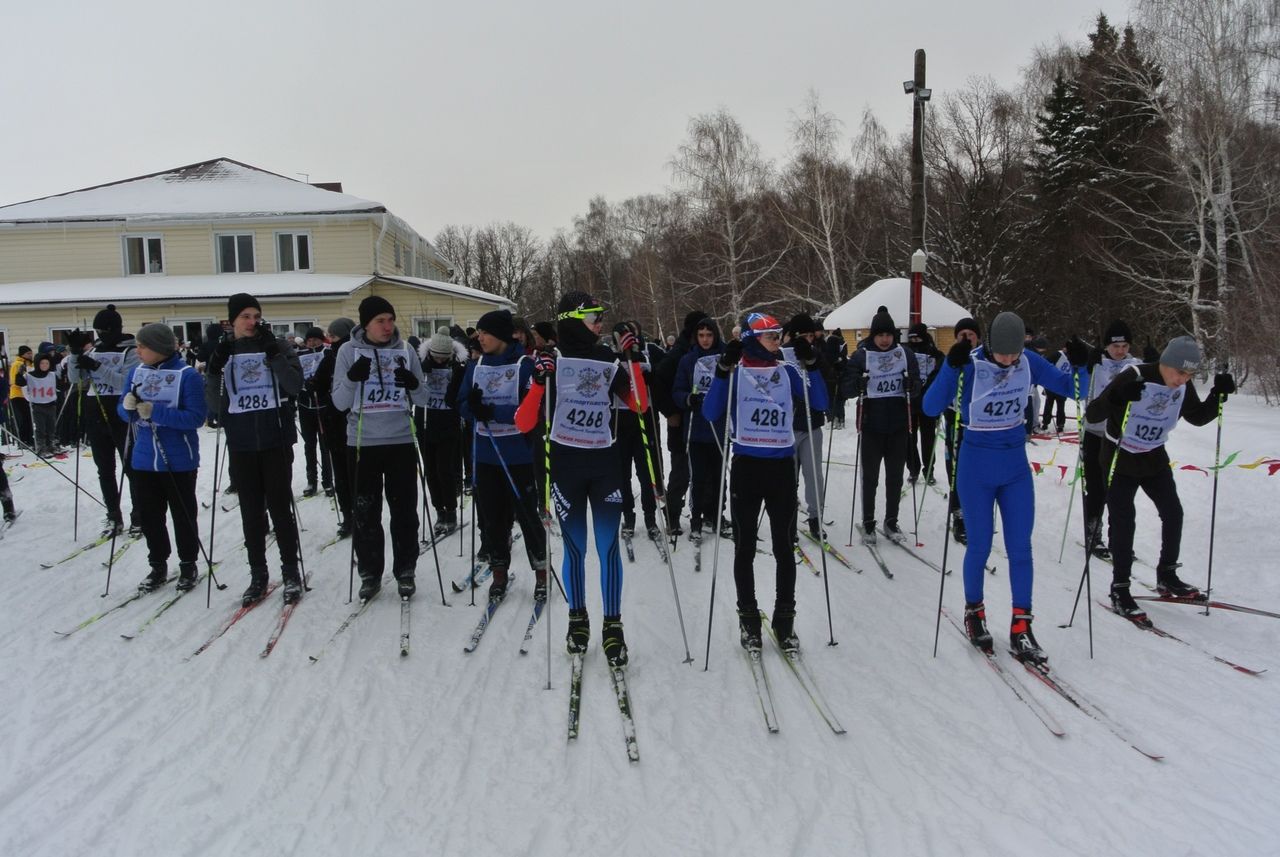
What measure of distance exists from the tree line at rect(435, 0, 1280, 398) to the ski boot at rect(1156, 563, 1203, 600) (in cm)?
1199

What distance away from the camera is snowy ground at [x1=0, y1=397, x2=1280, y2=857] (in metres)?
3.14

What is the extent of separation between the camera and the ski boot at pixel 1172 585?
5699 millimetres

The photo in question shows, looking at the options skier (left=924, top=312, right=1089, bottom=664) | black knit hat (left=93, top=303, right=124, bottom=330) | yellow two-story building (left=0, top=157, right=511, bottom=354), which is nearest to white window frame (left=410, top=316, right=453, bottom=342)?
yellow two-story building (left=0, top=157, right=511, bottom=354)

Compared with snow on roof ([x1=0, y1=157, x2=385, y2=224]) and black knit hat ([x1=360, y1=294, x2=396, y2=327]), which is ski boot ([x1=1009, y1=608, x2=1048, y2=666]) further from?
snow on roof ([x1=0, y1=157, x2=385, y2=224])

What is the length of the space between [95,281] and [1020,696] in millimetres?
27867

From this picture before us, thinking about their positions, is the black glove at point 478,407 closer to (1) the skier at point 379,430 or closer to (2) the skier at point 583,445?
(1) the skier at point 379,430

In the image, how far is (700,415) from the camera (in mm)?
6746

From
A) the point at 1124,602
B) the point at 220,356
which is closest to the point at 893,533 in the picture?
the point at 1124,602

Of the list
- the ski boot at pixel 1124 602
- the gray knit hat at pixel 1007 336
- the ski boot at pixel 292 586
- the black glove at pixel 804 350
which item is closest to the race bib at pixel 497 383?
the ski boot at pixel 292 586

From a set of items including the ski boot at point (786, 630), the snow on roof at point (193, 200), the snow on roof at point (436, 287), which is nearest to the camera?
the ski boot at point (786, 630)

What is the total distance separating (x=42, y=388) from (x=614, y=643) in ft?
46.0

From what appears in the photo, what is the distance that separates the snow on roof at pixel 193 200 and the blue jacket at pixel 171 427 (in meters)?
19.7

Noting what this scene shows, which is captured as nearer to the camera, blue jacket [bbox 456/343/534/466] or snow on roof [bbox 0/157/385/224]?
blue jacket [bbox 456/343/534/466]

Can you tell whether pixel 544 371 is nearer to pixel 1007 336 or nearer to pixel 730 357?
pixel 730 357
